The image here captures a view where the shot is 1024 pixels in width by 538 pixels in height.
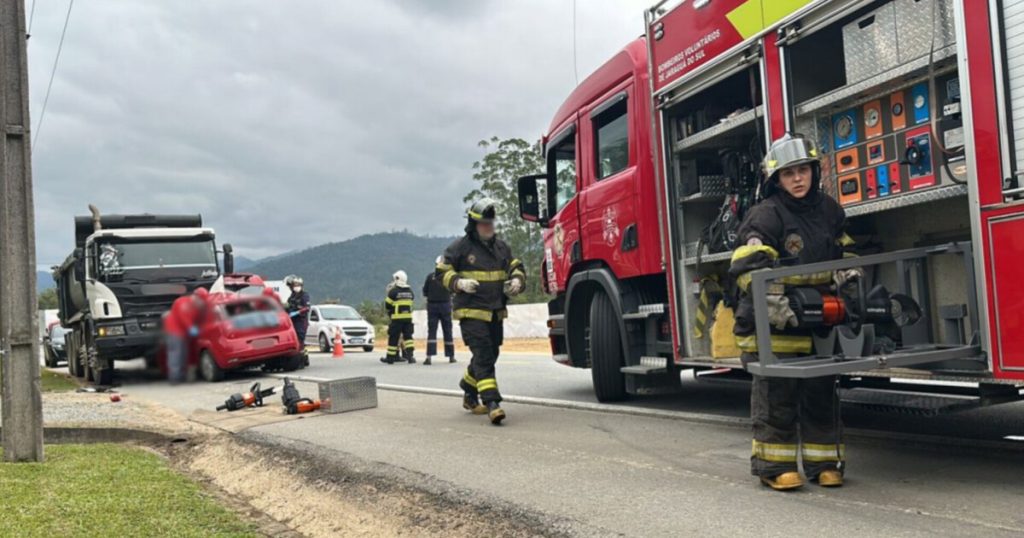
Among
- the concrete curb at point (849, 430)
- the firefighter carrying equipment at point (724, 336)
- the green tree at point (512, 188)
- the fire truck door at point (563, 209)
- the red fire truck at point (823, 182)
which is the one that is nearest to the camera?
the red fire truck at point (823, 182)

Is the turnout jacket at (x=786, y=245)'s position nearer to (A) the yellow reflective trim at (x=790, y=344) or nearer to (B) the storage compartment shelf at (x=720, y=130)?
(A) the yellow reflective trim at (x=790, y=344)

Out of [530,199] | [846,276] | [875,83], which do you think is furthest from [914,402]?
[530,199]

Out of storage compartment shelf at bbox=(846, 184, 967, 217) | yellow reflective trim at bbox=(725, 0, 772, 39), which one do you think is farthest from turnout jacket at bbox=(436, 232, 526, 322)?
storage compartment shelf at bbox=(846, 184, 967, 217)

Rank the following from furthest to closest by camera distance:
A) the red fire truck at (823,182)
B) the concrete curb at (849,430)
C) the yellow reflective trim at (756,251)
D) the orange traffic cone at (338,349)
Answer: the orange traffic cone at (338,349) → the concrete curb at (849,430) → the yellow reflective trim at (756,251) → the red fire truck at (823,182)

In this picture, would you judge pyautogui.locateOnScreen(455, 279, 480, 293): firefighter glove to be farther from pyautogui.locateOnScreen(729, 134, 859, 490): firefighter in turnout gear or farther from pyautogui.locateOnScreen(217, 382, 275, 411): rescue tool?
pyautogui.locateOnScreen(729, 134, 859, 490): firefighter in turnout gear

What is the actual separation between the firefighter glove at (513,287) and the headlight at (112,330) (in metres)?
5.24

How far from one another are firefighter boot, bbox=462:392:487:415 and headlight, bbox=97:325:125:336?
5773mm

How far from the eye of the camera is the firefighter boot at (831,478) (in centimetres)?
406

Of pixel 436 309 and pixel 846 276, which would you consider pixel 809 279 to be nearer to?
pixel 846 276

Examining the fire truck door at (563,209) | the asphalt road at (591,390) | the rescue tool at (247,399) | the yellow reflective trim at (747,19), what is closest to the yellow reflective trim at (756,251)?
the yellow reflective trim at (747,19)

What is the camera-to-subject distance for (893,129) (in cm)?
444

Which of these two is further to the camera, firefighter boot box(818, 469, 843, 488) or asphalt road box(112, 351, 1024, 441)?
asphalt road box(112, 351, 1024, 441)

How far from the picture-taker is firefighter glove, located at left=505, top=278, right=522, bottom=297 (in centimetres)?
688

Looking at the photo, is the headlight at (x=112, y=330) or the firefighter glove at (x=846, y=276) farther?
the firefighter glove at (x=846, y=276)
